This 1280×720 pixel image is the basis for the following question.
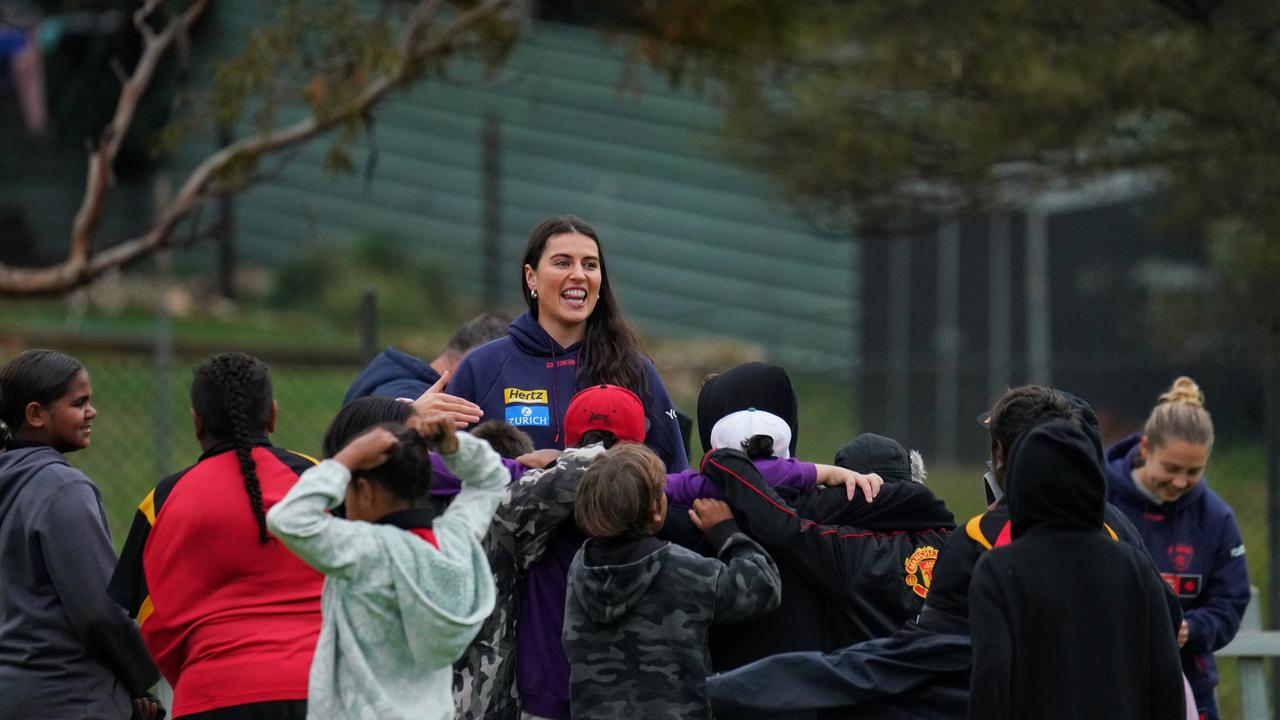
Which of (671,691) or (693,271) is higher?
(693,271)

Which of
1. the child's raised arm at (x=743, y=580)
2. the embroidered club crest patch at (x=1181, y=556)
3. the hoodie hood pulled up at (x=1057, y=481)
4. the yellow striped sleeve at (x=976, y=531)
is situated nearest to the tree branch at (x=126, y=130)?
the child's raised arm at (x=743, y=580)

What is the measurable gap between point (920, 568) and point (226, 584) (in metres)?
1.88

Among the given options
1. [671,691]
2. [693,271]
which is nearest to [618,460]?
[671,691]

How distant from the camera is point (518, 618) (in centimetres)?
454

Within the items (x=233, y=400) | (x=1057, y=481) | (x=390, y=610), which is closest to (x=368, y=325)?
(x=233, y=400)

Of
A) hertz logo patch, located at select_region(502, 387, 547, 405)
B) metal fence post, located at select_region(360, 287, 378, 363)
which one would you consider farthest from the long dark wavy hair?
metal fence post, located at select_region(360, 287, 378, 363)

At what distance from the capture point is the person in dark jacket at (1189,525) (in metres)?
5.74

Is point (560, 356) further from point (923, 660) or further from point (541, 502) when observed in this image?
point (923, 660)

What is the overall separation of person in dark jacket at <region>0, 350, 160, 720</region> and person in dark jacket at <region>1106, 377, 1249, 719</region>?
356cm

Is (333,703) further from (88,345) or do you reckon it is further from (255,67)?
(88,345)

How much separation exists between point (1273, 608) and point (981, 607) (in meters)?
4.42

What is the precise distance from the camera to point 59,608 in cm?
443

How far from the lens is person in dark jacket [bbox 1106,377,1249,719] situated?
5.74 m

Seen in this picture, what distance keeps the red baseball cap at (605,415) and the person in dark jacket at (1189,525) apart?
2236 mm
